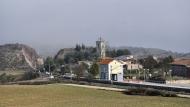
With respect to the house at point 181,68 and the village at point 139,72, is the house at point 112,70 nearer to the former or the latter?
the village at point 139,72

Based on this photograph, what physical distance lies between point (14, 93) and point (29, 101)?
10.8 metres

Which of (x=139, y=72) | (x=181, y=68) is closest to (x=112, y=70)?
(x=139, y=72)

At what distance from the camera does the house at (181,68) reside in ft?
349

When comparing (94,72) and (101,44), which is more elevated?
(101,44)

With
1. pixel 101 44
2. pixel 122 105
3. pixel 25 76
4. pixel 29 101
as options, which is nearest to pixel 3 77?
pixel 25 76


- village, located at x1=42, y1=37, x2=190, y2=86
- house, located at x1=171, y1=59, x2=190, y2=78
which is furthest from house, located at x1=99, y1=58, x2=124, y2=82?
house, located at x1=171, y1=59, x2=190, y2=78

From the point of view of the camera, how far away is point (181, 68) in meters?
110

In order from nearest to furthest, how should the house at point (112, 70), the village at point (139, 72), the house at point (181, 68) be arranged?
the village at point (139, 72)
the house at point (112, 70)
the house at point (181, 68)

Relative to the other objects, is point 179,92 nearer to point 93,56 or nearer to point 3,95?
point 3,95

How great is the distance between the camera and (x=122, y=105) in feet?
143

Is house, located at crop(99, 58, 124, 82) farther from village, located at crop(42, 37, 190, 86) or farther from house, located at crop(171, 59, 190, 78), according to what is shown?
house, located at crop(171, 59, 190, 78)

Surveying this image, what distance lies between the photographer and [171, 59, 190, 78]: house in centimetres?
10634

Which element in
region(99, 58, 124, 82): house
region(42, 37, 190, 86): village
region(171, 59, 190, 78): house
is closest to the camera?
region(42, 37, 190, 86): village

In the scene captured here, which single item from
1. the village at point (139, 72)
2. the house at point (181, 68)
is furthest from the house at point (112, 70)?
the house at point (181, 68)
